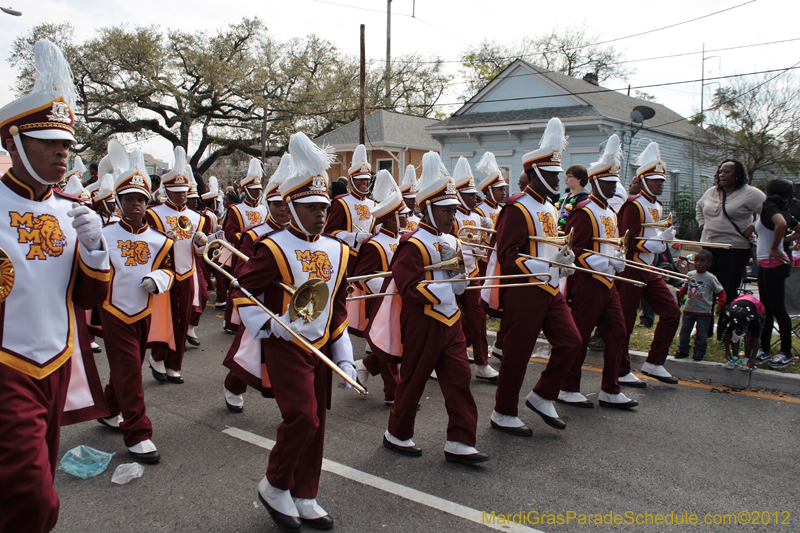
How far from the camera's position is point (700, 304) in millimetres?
7074

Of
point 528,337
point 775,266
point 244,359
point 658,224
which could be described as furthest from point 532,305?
point 775,266

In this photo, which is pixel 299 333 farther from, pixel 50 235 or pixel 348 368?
pixel 50 235

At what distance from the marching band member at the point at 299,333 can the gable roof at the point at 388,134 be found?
23.5 meters

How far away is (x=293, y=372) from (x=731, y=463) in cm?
336

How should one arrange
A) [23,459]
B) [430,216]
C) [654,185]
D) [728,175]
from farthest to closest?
→ [728,175], [654,185], [430,216], [23,459]

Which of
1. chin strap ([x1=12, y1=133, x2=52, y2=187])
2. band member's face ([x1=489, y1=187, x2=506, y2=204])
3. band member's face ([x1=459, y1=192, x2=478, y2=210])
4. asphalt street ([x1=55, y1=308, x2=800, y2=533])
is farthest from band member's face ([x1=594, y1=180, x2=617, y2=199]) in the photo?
chin strap ([x1=12, y1=133, x2=52, y2=187])

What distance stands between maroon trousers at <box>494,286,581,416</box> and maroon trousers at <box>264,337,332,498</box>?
1.95 meters

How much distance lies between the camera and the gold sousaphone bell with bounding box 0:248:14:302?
2605 mm

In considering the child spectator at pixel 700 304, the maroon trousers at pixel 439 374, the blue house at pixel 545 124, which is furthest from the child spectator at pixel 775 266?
the blue house at pixel 545 124

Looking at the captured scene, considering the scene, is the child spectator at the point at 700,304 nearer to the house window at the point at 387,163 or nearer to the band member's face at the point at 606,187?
the band member's face at the point at 606,187

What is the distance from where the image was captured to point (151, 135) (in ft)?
109

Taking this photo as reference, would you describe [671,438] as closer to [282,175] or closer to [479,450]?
[479,450]

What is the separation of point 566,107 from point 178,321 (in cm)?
1694

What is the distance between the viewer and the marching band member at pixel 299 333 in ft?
11.4
